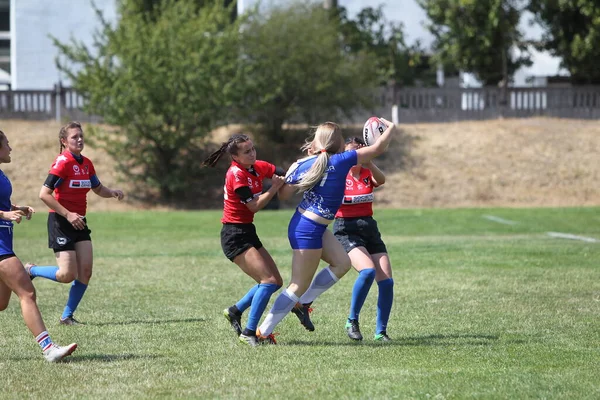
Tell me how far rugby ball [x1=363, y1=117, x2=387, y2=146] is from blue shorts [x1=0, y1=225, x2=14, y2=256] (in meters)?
3.03

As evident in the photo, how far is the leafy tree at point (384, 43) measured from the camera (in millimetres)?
43375

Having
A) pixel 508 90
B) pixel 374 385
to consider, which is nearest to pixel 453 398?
pixel 374 385

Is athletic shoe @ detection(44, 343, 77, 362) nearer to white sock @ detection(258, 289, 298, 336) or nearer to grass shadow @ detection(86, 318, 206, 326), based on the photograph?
white sock @ detection(258, 289, 298, 336)

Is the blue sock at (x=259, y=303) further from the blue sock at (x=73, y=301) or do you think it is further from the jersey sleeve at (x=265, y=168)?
the blue sock at (x=73, y=301)

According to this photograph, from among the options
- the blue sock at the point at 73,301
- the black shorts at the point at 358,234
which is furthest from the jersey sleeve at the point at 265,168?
the blue sock at the point at 73,301

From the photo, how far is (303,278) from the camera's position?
26.1 feet

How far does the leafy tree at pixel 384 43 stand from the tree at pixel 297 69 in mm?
6145

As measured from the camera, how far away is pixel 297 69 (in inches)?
1401

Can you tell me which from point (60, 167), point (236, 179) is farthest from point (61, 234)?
point (236, 179)

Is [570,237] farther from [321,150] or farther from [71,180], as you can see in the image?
[321,150]

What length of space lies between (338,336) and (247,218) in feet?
4.56

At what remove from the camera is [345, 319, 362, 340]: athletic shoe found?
8438 millimetres

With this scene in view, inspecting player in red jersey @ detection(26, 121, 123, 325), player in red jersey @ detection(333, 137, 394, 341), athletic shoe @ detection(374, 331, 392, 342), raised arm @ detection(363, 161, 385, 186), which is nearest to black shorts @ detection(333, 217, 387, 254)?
player in red jersey @ detection(333, 137, 394, 341)

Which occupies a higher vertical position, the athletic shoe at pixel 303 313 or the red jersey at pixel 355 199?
the red jersey at pixel 355 199
